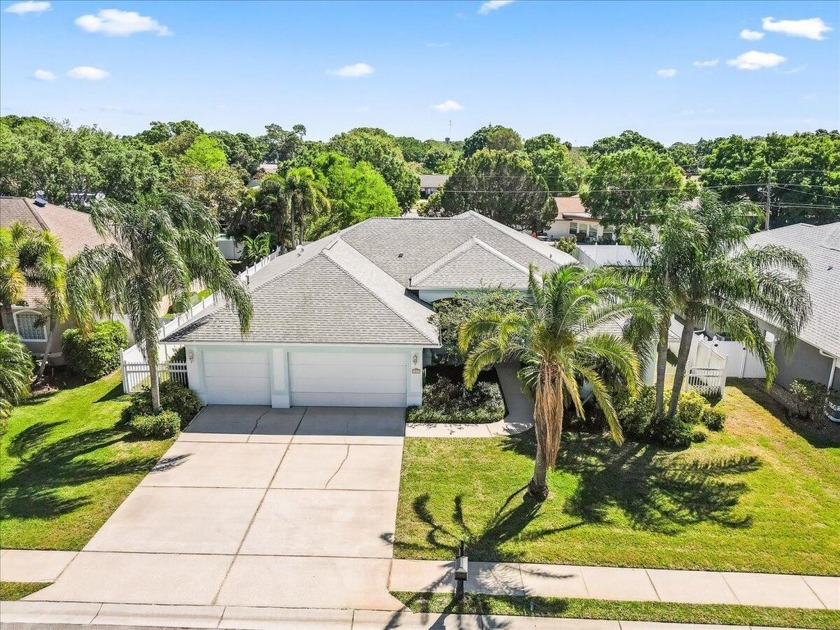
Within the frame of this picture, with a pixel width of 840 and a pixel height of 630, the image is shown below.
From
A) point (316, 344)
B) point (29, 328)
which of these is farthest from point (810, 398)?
point (29, 328)

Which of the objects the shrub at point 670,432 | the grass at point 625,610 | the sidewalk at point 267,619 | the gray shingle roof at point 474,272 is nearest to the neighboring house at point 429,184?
the gray shingle roof at point 474,272

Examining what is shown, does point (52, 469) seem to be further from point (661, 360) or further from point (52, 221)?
point (661, 360)

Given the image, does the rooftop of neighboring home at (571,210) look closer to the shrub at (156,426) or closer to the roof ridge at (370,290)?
the roof ridge at (370,290)

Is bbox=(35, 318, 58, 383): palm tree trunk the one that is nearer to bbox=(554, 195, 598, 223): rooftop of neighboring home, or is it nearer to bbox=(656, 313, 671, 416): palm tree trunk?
bbox=(656, 313, 671, 416): palm tree trunk

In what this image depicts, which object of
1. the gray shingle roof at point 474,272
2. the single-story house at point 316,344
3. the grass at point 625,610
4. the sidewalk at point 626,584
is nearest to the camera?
the grass at point 625,610

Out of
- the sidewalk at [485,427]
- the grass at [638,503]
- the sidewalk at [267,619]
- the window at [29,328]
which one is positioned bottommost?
the sidewalk at [267,619]

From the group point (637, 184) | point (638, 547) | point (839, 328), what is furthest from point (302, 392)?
point (637, 184)
